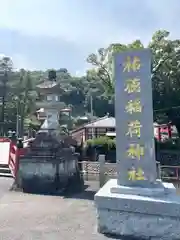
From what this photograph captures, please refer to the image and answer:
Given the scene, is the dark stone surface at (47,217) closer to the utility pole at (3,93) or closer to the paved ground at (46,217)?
the paved ground at (46,217)

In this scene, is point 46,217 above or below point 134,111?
below

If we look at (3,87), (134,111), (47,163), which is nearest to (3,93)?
(3,87)

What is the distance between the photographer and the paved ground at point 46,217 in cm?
553

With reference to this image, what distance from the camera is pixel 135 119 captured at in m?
5.61

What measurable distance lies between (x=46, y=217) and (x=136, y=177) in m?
2.77

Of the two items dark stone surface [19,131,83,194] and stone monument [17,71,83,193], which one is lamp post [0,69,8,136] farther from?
dark stone surface [19,131,83,194]

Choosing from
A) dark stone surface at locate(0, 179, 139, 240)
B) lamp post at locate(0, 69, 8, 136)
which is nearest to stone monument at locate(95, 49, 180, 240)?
dark stone surface at locate(0, 179, 139, 240)

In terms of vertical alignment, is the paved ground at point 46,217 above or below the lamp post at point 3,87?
below

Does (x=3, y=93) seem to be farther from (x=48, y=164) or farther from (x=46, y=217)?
(x=46, y=217)

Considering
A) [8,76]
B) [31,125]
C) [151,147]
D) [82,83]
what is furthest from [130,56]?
[82,83]

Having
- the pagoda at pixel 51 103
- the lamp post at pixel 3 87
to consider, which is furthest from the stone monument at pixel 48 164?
the lamp post at pixel 3 87

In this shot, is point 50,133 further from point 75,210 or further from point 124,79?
point 124,79

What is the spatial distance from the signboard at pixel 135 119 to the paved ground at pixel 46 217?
5.04 ft

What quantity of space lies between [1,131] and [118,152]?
96.9 ft
